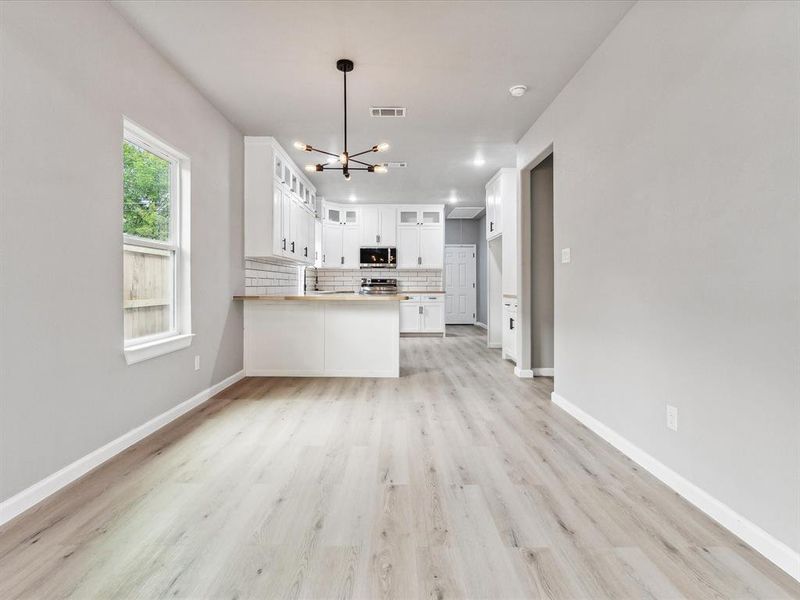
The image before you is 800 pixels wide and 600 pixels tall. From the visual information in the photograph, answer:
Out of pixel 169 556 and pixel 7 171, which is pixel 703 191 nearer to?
pixel 169 556

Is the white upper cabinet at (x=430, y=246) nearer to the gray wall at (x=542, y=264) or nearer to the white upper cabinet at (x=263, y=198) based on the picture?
the gray wall at (x=542, y=264)

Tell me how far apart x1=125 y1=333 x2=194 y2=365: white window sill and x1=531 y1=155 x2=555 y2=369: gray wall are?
3.50m

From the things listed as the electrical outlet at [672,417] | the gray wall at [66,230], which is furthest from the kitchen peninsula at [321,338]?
Answer: the electrical outlet at [672,417]

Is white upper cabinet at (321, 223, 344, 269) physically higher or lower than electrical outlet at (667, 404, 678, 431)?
higher

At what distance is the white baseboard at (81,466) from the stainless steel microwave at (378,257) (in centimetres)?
496

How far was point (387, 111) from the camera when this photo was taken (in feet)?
12.0

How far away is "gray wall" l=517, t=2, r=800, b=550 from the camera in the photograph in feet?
4.64

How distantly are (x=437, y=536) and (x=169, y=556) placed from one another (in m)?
1.00

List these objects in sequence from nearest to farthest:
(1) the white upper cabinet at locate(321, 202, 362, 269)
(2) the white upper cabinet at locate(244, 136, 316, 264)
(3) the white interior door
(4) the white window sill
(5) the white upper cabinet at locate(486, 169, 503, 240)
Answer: (4) the white window sill → (2) the white upper cabinet at locate(244, 136, 316, 264) → (5) the white upper cabinet at locate(486, 169, 503, 240) → (1) the white upper cabinet at locate(321, 202, 362, 269) → (3) the white interior door

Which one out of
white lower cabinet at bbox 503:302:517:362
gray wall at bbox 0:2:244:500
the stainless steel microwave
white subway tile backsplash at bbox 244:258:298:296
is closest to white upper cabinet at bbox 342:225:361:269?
the stainless steel microwave

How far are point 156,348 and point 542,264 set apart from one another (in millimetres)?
3790

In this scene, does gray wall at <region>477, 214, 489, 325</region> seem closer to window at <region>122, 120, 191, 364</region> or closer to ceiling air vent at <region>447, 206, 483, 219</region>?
ceiling air vent at <region>447, 206, 483, 219</region>

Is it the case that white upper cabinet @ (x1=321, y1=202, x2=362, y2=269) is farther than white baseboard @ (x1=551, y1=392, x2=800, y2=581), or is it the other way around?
white upper cabinet @ (x1=321, y1=202, x2=362, y2=269)

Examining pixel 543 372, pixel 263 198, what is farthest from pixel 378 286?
pixel 543 372
